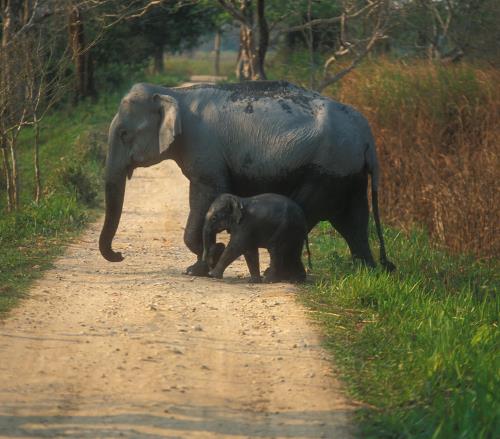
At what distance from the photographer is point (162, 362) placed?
21.3 feet

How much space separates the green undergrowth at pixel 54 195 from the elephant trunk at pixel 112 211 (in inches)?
21.0

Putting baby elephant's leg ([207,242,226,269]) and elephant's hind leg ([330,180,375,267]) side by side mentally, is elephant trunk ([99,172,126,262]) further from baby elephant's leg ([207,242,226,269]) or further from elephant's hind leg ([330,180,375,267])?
elephant's hind leg ([330,180,375,267])

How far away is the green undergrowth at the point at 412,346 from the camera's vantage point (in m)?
5.52

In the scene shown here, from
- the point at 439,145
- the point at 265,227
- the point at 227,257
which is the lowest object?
the point at 439,145

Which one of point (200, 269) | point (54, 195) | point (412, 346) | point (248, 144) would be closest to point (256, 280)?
point (200, 269)

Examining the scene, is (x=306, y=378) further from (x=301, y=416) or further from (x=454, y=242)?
(x=454, y=242)

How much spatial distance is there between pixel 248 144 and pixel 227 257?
997 mm

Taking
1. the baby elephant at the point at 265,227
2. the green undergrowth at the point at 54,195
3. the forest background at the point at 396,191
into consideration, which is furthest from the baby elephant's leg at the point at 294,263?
the green undergrowth at the point at 54,195

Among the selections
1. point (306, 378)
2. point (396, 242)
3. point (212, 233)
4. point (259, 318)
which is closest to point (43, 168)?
point (396, 242)

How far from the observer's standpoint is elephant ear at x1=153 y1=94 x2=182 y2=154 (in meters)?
9.51

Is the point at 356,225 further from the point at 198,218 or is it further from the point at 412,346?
the point at 412,346

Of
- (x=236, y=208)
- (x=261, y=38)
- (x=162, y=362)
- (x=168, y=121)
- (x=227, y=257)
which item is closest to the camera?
(x=162, y=362)

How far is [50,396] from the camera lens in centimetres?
580

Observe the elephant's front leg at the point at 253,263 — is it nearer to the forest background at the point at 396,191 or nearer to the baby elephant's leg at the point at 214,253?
the baby elephant's leg at the point at 214,253
